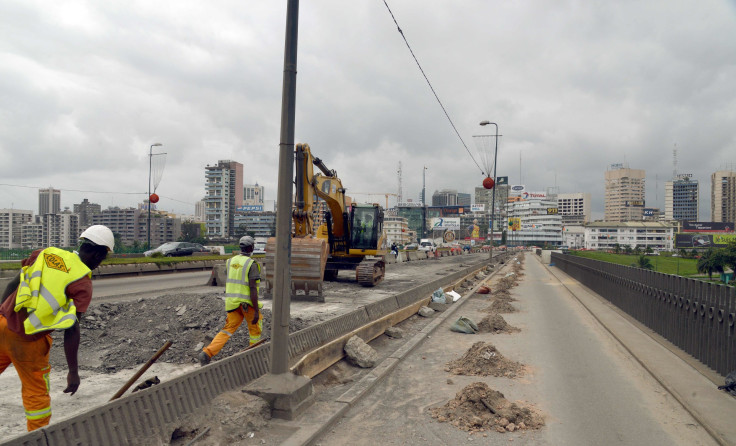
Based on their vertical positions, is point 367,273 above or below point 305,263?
below

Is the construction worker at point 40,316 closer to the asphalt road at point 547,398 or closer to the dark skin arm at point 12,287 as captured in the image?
the dark skin arm at point 12,287

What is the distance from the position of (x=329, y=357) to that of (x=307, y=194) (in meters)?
8.72

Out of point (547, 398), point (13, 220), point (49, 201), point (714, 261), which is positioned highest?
point (49, 201)

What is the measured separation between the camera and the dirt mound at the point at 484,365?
7.80 meters

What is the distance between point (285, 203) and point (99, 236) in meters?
2.06

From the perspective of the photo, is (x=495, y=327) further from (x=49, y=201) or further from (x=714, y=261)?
(x=49, y=201)

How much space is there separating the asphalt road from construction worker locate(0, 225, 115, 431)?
2566 millimetres

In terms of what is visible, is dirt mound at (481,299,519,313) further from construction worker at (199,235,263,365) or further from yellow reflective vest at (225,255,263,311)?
yellow reflective vest at (225,255,263,311)

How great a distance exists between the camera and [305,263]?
15.4m

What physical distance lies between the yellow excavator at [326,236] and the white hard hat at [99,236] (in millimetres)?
10638

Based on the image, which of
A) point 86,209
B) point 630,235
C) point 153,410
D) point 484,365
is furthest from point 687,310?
point 630,235

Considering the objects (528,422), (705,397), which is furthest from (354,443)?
(705,397)

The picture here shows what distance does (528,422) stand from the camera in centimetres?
553

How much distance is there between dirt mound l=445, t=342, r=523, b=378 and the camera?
7.80m
